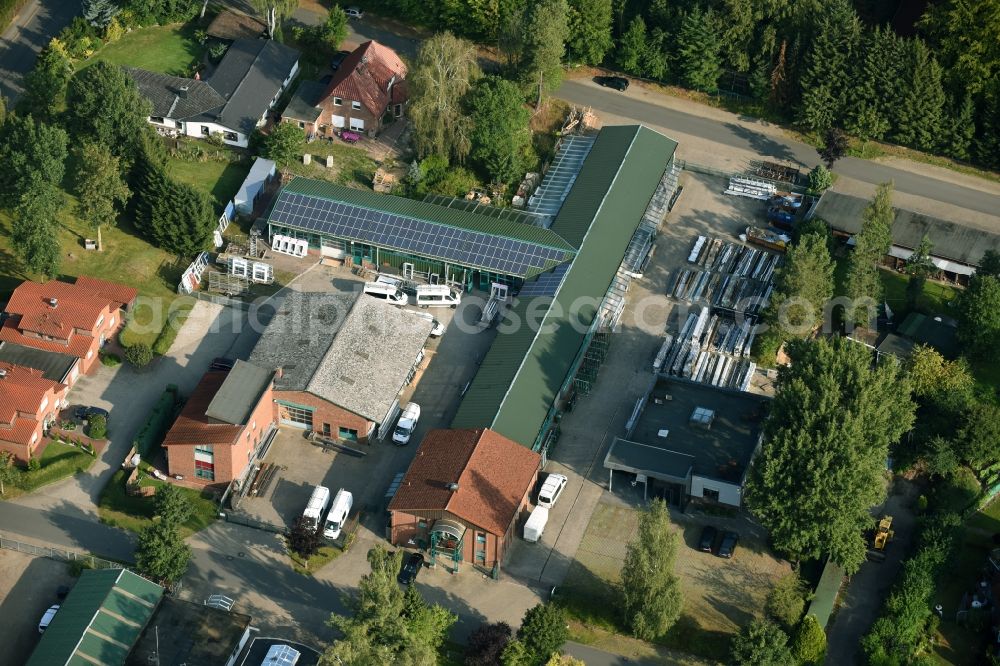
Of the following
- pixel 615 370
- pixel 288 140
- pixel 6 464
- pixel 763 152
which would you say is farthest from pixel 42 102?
pixel 763 152

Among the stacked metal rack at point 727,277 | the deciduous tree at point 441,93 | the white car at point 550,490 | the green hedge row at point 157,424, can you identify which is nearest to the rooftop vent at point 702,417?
the white car at point 550,490

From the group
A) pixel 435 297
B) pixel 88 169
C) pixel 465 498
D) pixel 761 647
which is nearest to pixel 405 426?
pixel 465 498

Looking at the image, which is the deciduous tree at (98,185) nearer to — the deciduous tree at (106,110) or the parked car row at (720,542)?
the deciduous tree at (106,110)

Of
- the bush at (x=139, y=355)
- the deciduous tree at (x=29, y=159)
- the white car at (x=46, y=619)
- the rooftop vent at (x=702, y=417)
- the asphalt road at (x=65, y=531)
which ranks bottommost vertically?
the white car at (x=46, y=619)

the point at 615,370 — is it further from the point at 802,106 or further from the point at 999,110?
the point at 999,110

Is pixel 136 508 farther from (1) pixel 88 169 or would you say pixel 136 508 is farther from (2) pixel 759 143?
(2) pixel 759 143

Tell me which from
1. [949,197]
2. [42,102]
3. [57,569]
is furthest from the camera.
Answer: [949,197]
